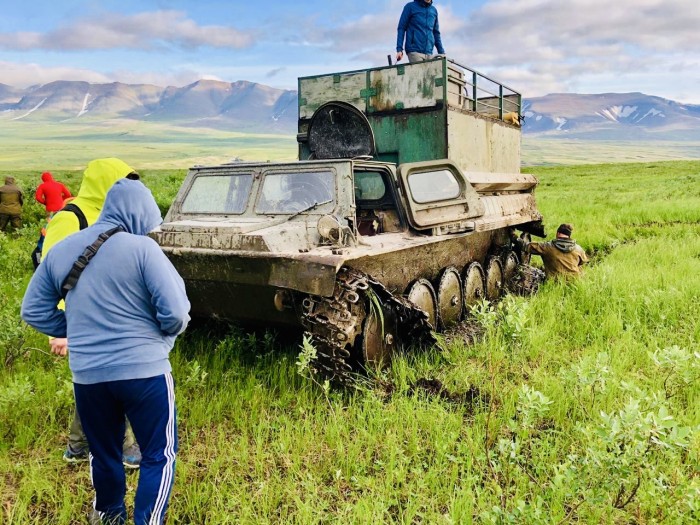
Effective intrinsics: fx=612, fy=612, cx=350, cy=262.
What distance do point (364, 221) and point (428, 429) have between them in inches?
115

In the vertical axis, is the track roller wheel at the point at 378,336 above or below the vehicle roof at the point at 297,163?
below

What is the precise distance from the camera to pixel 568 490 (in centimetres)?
325

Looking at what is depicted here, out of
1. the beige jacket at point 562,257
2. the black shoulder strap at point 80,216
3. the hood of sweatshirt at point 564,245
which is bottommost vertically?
the beige jacket at point 562,257

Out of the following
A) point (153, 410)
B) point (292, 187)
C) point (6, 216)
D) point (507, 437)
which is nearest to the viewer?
point (153, 410)

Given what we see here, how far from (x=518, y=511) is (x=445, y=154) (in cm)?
526

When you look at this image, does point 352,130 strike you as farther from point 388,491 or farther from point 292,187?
point 388,491

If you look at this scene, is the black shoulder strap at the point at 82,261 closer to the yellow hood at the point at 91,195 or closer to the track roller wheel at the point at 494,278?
the yellow hood at the point at 91,195

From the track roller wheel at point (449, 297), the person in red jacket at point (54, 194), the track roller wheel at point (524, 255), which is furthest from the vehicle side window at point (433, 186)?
the person in red jacket at point (54, 194)

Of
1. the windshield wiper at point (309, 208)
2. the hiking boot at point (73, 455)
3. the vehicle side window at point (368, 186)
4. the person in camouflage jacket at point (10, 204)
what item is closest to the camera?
the hiking boot at point (73, 455)

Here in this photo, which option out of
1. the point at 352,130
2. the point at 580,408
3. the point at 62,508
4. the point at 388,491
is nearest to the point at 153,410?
the point at 62,508

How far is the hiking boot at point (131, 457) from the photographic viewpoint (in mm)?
3800

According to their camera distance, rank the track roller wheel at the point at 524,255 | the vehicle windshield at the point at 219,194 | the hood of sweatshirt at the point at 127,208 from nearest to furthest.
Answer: the hood of sweatshirt at the point at 127,208 < the vehicle windshield at the point at 219,194 < the track roller wheel at the point at 524,255

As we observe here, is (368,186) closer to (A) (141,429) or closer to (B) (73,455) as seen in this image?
(B) (73,455)

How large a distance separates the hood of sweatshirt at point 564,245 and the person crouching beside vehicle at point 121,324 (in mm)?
6034
